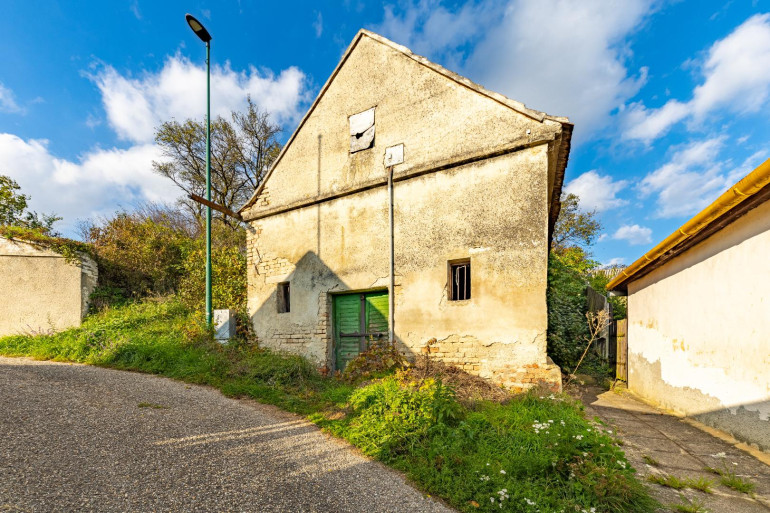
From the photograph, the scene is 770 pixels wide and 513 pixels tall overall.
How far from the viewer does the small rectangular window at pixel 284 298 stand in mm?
8477

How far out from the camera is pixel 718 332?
15.1ft

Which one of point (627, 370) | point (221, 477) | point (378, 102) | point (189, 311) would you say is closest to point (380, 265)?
point (378, 102)

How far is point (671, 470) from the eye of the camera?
11.5ft

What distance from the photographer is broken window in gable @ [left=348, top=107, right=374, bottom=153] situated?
750 cm

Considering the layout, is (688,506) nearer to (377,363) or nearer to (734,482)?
(734,482)

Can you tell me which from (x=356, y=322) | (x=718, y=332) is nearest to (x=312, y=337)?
(x=356, y=322)

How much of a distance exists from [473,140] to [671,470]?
5.28 metres

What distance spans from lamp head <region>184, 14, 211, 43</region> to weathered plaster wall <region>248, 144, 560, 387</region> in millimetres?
5356

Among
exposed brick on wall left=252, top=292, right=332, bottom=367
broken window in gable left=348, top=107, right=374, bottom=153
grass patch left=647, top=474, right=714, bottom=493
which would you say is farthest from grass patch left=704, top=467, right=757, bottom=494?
broken window in gable left=348, top=107, right=374, bottom=153

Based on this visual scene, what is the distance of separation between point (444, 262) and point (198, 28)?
28.6 ft

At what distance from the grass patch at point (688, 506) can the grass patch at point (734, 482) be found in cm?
58

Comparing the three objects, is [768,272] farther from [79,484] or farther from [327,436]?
[79,484]

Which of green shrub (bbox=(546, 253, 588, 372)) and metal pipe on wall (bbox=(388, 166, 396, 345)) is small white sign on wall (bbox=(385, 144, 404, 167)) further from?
green shrub (bbox=(546, 253, 588, 372))

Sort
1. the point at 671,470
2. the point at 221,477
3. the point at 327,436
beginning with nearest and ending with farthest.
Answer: the point at 221,477 < the point at 671,470 < the point at 327,436
